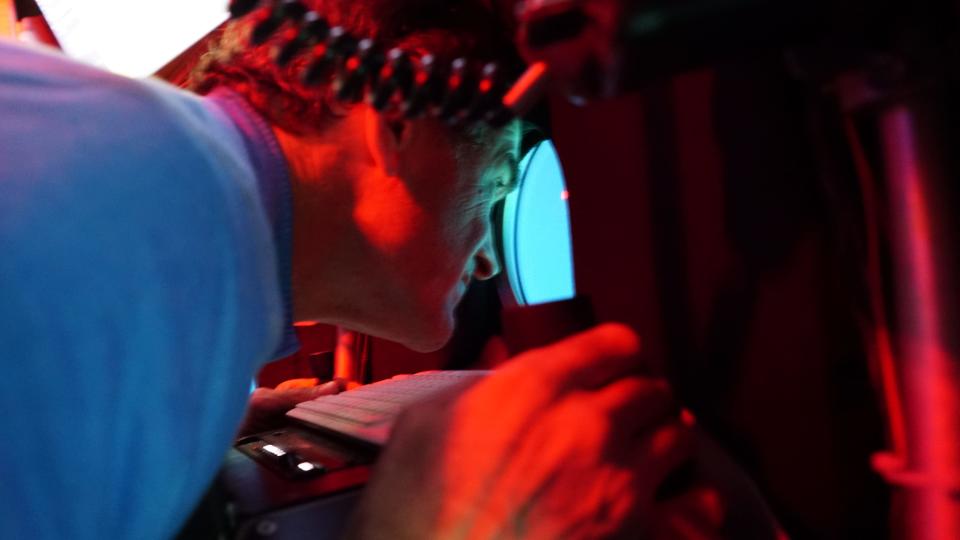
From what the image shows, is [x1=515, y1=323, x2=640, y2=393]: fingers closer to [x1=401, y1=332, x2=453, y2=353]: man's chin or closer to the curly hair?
the curly hair

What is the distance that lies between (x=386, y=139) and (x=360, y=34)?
134 millimetres

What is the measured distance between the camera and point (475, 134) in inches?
34.2

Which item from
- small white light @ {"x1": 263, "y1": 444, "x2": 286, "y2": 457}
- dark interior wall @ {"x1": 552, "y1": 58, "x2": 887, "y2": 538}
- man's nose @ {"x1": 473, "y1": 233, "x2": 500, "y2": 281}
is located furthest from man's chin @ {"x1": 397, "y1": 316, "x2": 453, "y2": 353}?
dark interior wall @ {"x1": 552, "y1": 58, "x2": 887, "y2": 538}

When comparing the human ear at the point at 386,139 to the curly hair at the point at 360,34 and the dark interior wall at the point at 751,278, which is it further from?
the dark interior wall at the point at 751,278

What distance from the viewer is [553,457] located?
49 cm

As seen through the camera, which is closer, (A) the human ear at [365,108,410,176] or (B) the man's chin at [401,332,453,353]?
(A) the human ear at [365,108,410,176]

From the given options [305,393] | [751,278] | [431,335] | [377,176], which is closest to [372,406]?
[431,335]

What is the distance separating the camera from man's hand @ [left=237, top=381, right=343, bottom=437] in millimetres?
1200

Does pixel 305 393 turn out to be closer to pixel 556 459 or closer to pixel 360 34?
pixel 360 34

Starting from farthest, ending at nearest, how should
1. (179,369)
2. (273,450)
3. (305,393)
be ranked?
(305,393) < (273,450) < (179,369)

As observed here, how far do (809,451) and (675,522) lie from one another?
114 mm

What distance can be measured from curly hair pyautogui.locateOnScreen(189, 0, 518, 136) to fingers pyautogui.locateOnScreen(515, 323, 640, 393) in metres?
0.31

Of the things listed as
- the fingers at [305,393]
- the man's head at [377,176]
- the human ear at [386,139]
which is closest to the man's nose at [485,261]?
the man's head at [377,176]

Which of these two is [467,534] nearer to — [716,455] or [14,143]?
[716,455]
